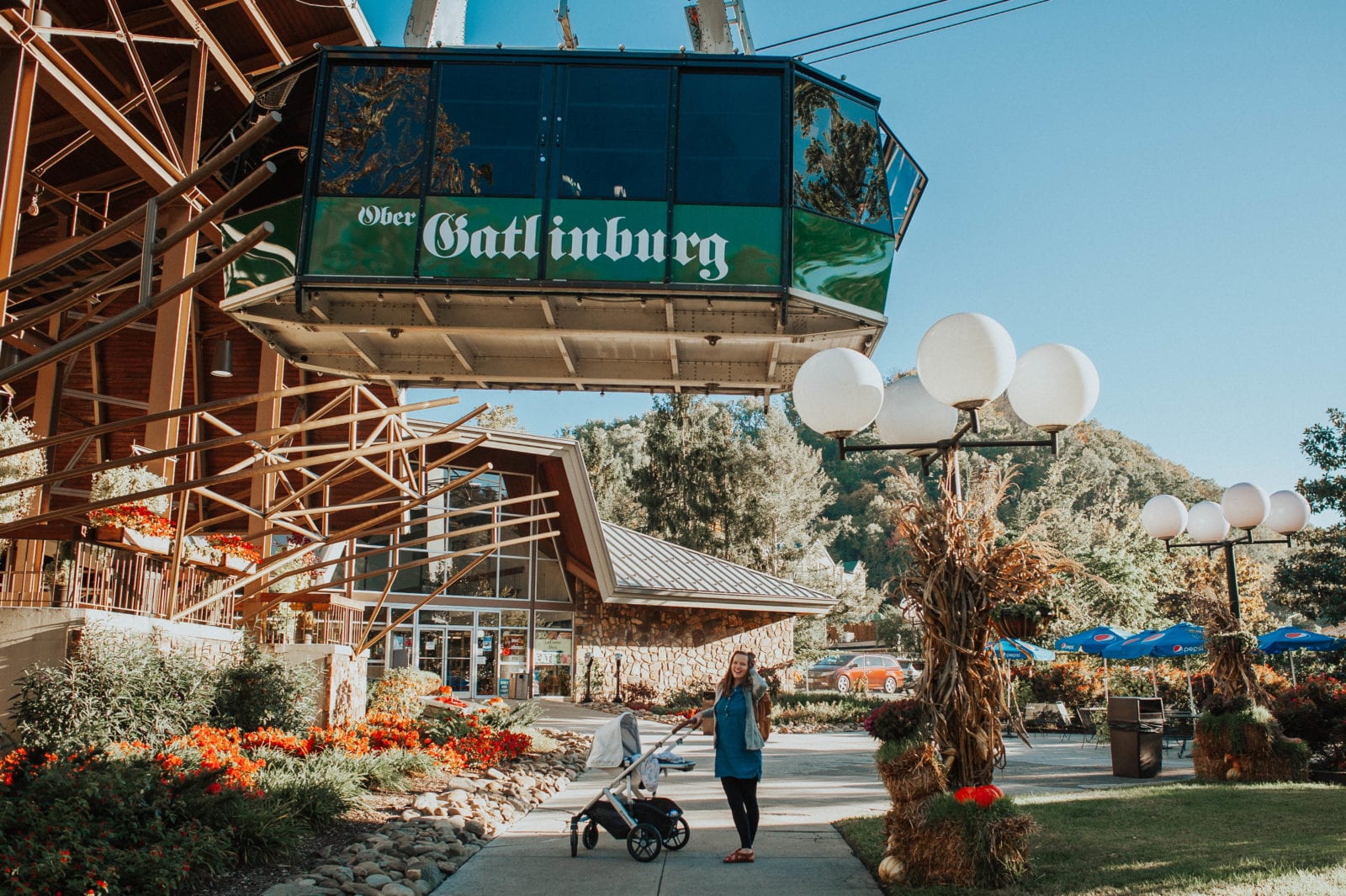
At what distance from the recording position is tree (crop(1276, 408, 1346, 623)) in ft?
70.3

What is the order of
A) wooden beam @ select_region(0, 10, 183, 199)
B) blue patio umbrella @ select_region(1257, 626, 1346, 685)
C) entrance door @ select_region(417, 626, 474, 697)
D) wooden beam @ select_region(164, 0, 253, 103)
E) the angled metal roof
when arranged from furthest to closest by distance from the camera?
1. entrance door @ select_region(417, 626, 474, 697)
2. the angled metal roof
3. blue patio umbrella @ select_region(1257, 626, 1346, 685)
4. wooden beam @ select_region(164, 0, 253, 103)
5. wooden beam @ select_region(0, 10, 183, 199)

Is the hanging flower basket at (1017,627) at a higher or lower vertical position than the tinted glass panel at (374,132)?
lower

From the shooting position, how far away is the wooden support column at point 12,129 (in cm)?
907

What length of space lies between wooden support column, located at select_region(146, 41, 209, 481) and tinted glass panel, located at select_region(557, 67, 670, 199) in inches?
228

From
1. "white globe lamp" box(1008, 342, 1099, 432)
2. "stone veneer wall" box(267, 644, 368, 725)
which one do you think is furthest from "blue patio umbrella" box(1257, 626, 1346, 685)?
"stone veneer wall" box(267, 644, 368, 725)

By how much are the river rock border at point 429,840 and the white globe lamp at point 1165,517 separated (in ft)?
23.9

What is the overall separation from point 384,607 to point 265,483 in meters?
11.2

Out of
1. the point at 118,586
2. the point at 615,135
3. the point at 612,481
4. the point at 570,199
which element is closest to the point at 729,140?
the point at 615,135

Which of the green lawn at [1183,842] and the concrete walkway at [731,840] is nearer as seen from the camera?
the green lawn at [1183,842]

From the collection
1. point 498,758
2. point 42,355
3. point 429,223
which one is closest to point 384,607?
point 498,758

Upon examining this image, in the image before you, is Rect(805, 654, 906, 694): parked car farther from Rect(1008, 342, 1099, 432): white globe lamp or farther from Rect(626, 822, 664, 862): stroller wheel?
Rect(1008, 342, 1099, 432): white globe lamp

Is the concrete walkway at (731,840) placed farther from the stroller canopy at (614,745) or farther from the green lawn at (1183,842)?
the stroller canopy at (614,745)

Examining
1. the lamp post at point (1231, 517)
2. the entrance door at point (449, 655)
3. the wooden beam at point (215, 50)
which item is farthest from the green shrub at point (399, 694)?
the lamp post at point (1231, 517)

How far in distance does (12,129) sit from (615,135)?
5758mm
